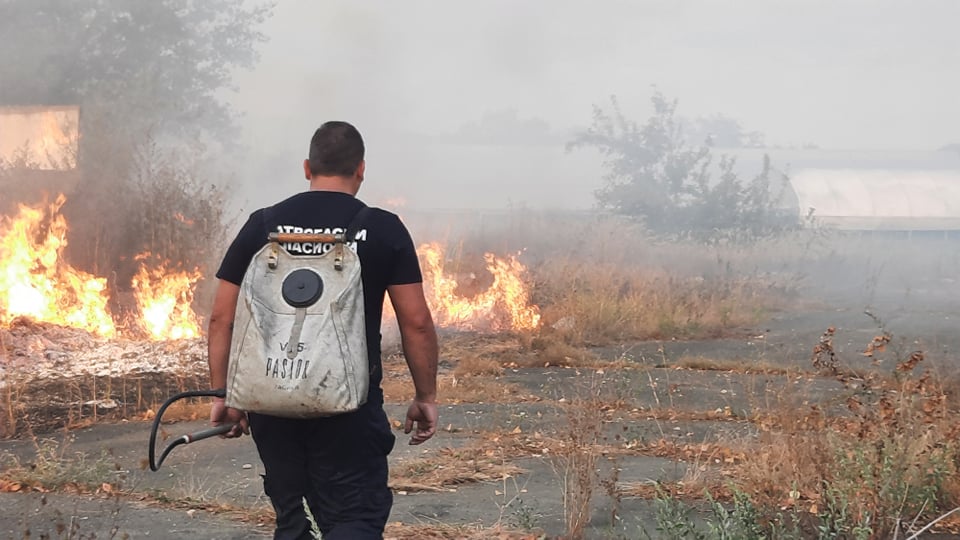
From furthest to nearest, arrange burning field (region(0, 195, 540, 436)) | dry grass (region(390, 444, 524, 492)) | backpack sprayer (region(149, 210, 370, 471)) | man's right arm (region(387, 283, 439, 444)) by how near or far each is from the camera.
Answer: burning field (region(0, 195, 540, 436)), dry grass (region(390, 444, 524, 492)), man's right arm (region(387, 283, 439, 444)), backpack sprayer (region(149, 210, 370, 471))

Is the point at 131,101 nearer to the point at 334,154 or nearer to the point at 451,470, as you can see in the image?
the point at 451,470

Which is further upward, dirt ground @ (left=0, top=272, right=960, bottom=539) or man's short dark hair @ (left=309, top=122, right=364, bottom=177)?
man's short dark hair @ (left=309, top=122, right=364, bottom=177)

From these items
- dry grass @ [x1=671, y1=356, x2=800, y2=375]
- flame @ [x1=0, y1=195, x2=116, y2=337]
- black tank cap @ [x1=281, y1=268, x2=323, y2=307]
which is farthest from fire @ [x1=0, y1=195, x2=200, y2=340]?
black tank cap @ [x1=281, y1=268, x2=323, y2=307]

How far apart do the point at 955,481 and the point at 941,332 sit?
10.1 metres

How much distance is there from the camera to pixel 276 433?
297 centimetres

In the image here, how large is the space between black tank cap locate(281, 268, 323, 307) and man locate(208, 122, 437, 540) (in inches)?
3.8

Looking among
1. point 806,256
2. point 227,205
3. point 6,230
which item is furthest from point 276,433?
point 806,256

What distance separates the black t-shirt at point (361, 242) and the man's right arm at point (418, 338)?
0.14 ft

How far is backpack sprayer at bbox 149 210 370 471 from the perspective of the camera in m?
2.77

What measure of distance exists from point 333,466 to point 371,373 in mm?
321

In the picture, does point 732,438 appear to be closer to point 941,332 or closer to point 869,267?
point 941,332

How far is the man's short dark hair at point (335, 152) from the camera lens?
3090 millimetres

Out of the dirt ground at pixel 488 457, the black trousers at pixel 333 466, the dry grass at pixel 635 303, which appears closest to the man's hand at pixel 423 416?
the black trousers at pixel 333 466

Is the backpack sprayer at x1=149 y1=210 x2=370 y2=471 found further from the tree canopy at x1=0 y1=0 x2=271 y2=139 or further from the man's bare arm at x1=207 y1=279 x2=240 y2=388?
the tree canopy at x1=0 y1=0 x2=271 y2=139
